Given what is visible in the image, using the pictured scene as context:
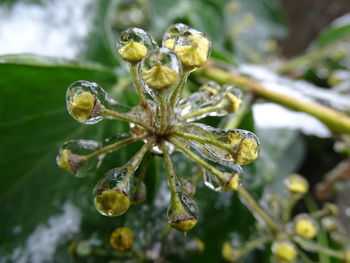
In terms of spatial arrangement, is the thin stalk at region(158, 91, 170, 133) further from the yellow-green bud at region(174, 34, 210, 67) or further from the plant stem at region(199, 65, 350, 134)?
the plant stem at region(199, 65, 350, 134)

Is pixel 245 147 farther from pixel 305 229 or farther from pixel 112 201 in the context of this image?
pixel 305 229

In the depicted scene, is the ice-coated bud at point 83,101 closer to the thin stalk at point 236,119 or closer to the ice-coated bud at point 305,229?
the thin stalk at point 236,119

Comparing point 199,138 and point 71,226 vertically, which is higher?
point 199,138

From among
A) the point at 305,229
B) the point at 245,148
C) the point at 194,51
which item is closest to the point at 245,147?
the point at 245,148

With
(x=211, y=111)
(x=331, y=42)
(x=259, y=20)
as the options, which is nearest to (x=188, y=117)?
(x=211, y=111)

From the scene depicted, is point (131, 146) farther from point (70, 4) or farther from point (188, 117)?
point (70, 4)

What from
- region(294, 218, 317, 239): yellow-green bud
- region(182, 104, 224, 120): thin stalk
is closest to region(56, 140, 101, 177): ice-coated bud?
region(182, 104, 224, 120): thin stalk
